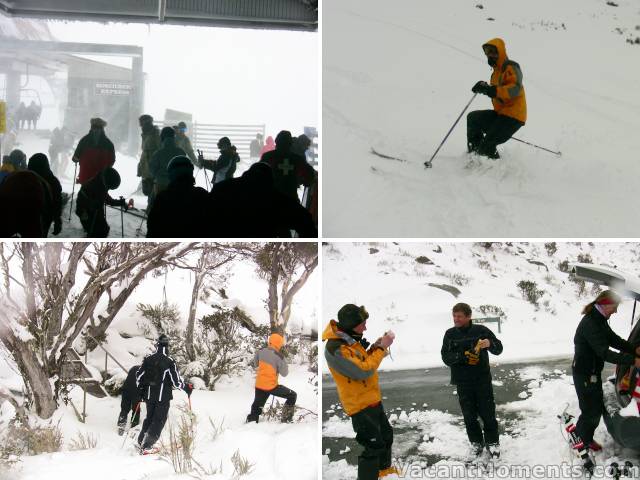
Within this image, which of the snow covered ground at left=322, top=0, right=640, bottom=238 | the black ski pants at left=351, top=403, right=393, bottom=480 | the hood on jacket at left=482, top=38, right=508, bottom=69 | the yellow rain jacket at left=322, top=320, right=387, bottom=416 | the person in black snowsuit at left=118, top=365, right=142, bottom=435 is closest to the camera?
the yellow rain jacket at left=322, top=320, right=387, bottom=416

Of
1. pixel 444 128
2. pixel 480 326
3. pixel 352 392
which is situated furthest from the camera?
pixel 444 128

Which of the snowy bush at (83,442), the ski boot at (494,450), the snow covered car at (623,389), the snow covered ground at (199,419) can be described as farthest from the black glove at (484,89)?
the snowy bush at (83,442)

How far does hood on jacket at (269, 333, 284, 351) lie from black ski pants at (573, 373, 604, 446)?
128cm

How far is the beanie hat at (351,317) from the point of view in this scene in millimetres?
3115

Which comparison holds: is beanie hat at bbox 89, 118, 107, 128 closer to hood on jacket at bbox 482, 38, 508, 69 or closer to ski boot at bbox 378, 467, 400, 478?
hood on jacket at bbox 482, 38, 508, 69

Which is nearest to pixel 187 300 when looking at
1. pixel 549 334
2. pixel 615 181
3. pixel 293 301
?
pixel 293 301

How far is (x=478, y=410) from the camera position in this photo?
3.32 meters

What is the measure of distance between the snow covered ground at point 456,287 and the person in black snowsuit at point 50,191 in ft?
3.92

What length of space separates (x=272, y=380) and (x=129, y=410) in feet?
2.09

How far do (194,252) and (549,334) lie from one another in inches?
63.9

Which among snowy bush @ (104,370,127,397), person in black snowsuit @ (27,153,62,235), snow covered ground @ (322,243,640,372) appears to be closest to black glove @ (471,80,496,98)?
snow covered ground @ (322,243,640,372)

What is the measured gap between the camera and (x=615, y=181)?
12.0 feet

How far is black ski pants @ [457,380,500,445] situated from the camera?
10.8ft

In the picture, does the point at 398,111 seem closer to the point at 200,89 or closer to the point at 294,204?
the point at 294,204
